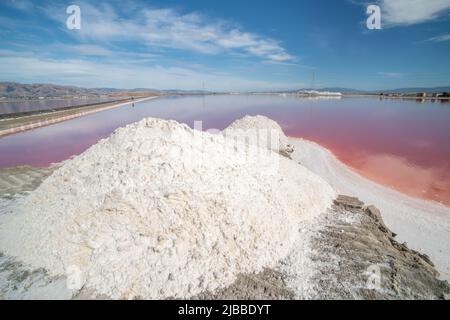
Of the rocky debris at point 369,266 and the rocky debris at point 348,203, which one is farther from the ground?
the rocky debris at point 348,203

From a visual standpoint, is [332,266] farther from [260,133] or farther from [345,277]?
[260,133]

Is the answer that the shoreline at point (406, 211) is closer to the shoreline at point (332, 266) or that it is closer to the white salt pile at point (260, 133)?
the shoreline at point (332, 266)

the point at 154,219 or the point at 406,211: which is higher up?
the point at 154,219

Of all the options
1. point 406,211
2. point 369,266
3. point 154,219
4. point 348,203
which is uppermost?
point 154,219

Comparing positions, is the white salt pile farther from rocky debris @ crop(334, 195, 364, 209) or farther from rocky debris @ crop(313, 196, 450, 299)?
rocky debris @ crop(313, 196, 450, 299)

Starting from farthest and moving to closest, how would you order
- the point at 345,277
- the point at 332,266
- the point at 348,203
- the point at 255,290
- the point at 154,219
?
1. the point at 348,203
2. the point at 332,266
3. the point at 154,219
4. the point at 345,277
5. the point at 255,290

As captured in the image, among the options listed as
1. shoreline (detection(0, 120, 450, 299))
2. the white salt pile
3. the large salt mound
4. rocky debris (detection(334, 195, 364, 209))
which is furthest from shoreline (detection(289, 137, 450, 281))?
the large salt mound

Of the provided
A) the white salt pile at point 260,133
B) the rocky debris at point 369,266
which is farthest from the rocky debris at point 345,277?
the white salt pile at point 260,133

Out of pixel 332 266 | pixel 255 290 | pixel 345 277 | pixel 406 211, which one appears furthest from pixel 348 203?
pixel 255 290

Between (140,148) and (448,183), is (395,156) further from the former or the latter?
(140,148)
